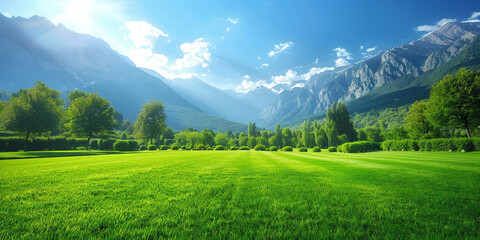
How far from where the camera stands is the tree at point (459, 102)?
76.7ft

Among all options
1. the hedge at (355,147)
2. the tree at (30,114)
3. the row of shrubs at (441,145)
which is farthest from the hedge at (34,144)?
the row of shrubs at (441,145)

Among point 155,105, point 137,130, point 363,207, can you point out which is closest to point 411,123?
point 363,207

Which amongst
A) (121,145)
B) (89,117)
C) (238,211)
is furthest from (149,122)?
(238,211)

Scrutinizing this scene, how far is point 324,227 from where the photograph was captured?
97.1 inches

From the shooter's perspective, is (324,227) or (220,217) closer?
(324,227)

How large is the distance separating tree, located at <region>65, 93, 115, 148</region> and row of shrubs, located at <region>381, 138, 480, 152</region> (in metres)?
53.7

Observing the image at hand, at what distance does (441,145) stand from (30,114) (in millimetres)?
58612

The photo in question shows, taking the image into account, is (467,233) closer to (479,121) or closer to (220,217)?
(220,217)

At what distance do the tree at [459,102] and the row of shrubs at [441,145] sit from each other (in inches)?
207

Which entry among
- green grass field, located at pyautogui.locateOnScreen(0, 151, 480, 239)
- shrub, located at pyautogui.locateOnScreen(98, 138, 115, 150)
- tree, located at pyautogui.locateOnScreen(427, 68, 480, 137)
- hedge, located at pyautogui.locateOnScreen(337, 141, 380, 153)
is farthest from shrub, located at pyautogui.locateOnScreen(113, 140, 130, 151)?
tree, located at pyautogui.locateOnScreen(427, 68, 480, 137)

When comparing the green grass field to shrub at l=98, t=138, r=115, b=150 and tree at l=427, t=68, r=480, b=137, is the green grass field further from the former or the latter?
shrub at l=98, t=138, r=115, b=150

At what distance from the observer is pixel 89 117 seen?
32.2 meters

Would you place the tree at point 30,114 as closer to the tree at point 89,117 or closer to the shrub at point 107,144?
the tree at point 89,117

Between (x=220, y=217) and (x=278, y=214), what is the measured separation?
1.01m
